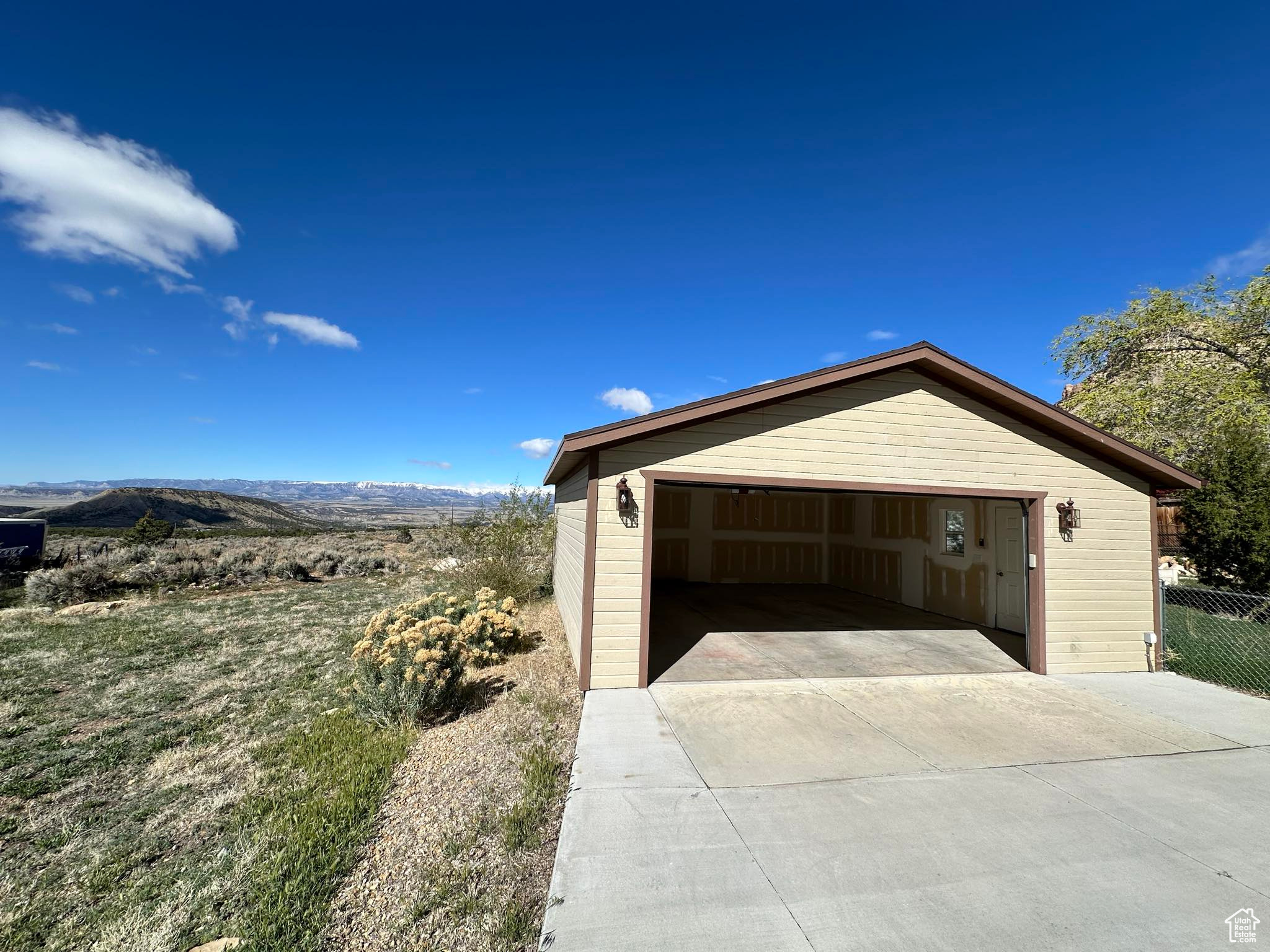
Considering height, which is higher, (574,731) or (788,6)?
(788,6)

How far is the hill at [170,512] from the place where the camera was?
44.3 metres

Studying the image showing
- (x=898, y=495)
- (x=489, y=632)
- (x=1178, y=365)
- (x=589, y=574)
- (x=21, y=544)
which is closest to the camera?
(x=589, y=574)

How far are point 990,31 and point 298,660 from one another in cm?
1662

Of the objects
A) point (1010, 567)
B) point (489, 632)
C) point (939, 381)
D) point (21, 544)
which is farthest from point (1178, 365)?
point (21, 544)

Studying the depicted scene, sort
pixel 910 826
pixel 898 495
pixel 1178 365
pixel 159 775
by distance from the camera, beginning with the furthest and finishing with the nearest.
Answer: pixel 1178 365, pixel 898 495, pixel 159 775, pixel 910 826

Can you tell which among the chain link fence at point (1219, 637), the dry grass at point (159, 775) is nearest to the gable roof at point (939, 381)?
the chain link fence at point (1219, 637)

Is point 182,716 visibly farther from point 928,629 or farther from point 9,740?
point 928,629

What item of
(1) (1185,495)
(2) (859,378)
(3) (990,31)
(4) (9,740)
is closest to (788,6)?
(3) (990,31)

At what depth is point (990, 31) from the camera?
10.0m

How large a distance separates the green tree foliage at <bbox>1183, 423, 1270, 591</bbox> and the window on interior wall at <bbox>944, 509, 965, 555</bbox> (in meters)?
5.21

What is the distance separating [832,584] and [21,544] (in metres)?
25.7

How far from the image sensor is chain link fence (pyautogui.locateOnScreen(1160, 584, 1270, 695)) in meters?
6.71

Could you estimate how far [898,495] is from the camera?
7.76 m

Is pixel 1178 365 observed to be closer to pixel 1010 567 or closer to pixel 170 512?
pixel 1010 567
